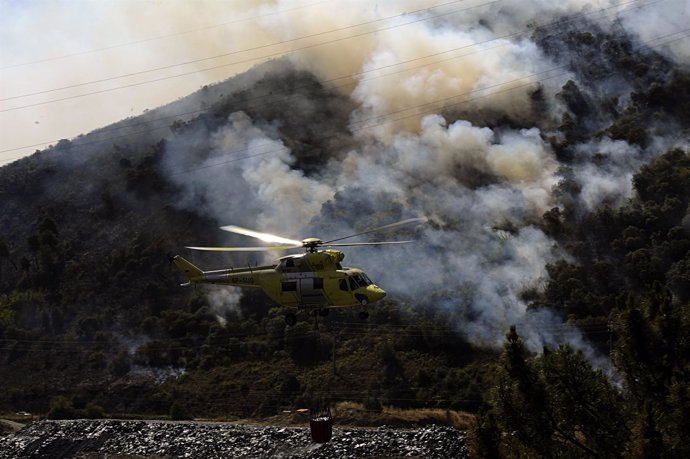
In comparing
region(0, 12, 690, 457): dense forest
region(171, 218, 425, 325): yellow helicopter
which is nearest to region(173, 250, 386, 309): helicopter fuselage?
region(171, 218, 425, 325): yellow helicopter

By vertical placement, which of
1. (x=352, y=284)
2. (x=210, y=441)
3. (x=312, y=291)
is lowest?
(x=210, y=441)

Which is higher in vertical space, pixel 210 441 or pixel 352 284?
pixel 352 284

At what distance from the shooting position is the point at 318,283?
169 feet

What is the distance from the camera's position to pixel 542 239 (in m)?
89.6

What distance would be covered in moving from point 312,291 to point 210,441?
62.1 feet

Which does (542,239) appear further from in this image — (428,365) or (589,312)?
(428,365)

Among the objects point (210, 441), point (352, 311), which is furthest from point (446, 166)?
point (210, 441)

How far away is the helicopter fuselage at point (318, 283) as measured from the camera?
51.4 meters

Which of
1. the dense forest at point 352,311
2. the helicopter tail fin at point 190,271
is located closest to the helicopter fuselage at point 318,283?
the helicopter tail fin at point 190,271

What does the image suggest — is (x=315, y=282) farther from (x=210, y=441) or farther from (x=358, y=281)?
(x=210, y=441)

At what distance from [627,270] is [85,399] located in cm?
5060

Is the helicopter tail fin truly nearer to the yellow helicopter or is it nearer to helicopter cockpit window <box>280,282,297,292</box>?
the yellow helicopter

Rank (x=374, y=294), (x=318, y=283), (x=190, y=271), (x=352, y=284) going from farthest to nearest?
(x=190, y=271), (x=318, y=283), (x=352, y=284), (x=374, y=294)

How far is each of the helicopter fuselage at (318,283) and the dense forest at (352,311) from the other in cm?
1182
